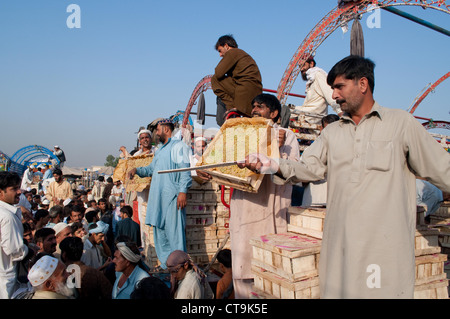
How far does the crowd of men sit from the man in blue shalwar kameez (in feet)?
0.05

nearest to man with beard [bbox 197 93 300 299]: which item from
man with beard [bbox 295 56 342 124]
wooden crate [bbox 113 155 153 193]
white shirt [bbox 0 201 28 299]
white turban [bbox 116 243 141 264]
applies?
white turban [bbox 116 243 141 264]

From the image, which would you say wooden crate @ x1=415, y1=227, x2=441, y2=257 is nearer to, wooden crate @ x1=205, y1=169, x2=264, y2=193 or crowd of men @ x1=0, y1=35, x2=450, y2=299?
crowd of men @ x1=0, y1=35, x2=450, y2=299

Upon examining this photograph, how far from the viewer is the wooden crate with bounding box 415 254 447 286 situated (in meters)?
2.50

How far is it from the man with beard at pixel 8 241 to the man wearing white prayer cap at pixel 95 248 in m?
1.32

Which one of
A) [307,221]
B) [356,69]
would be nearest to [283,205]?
[307,221]

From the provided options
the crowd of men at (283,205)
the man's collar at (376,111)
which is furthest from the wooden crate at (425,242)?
the man's collar at (376,111)

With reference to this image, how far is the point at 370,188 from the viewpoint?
197 cm

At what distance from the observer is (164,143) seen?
551cm

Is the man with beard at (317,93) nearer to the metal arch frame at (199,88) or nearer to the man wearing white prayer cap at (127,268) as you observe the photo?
the man wearing white prayer cap at (127,268)

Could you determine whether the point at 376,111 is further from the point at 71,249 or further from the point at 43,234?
the point at 43,234

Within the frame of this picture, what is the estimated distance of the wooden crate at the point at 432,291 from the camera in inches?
97.3

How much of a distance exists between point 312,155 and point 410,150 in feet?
1.98

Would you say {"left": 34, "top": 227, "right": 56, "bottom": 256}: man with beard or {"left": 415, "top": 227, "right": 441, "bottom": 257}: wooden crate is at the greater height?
{"left": 415, "top": 227, "right": 441, "bottom": 257}: wooden crate
